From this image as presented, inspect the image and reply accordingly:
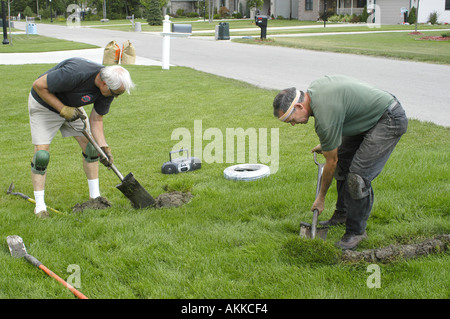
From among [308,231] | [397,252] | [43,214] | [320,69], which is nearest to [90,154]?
A: [43,214]

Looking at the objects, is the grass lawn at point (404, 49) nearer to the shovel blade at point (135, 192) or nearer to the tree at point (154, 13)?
the shovel blade at point (135, 192)

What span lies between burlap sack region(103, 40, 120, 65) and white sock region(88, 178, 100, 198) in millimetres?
11953

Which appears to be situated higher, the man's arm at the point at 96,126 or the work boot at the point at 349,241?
the man's arm at the point at 96,126

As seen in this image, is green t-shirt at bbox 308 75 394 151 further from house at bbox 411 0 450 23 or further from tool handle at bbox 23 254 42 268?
house at bbox 411 0 450 23

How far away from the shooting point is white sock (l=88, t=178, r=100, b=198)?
572 centimetres

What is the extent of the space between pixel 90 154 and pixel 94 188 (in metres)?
0.42

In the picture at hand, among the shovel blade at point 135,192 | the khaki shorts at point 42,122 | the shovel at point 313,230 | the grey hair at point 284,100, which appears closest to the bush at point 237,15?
the khaki shorts at point 42,122

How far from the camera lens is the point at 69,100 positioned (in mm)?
5090

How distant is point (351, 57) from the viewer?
60.1ft

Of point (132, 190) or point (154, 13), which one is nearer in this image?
point (132, 190)

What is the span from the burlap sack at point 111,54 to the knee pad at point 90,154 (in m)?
11.9

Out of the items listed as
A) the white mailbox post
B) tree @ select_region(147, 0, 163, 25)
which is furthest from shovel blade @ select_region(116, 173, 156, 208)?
tree @ select_region(147, 0, 163, 25)

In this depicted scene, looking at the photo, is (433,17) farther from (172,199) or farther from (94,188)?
(94,188)

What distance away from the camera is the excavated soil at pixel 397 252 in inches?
154
